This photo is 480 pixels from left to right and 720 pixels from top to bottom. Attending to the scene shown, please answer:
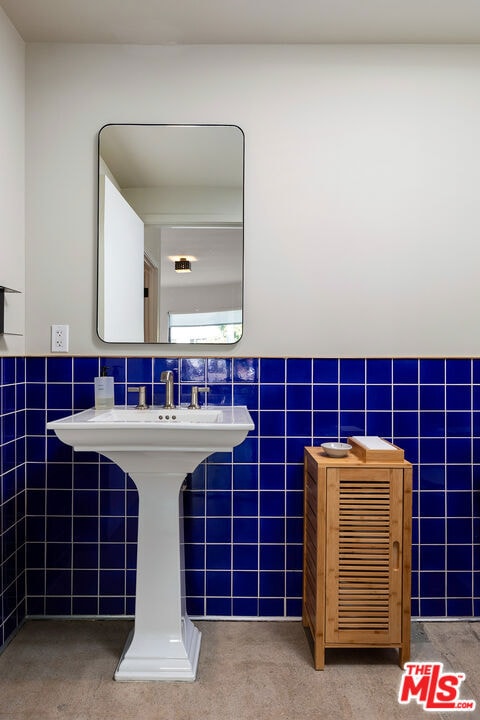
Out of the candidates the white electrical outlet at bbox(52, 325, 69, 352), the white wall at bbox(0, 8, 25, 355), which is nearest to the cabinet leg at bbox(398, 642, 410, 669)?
the white electrical outlet at bbox(52, 325, 69, 352)

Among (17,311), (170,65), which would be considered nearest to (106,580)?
(17,311)

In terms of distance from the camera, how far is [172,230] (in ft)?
6.66

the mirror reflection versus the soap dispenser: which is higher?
the mirror reflection

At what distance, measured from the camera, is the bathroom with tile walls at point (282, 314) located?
2006 millimetres

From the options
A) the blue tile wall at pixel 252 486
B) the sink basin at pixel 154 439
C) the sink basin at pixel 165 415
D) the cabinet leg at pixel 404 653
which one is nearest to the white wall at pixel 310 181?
the blue tile wall at pixel 252 486

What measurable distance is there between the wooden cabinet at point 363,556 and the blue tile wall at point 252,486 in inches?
13.7

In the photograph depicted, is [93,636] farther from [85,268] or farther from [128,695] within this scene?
[85,268]

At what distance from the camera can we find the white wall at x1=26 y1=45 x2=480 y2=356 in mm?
2004

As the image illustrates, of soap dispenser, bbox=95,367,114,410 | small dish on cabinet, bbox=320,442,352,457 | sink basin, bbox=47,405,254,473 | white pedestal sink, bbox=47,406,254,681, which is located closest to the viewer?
sink basin, bbox=47,405,254,473

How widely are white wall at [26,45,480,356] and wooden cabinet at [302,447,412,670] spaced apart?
1.91 feet

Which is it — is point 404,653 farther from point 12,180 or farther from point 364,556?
point 12,180

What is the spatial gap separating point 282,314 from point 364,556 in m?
1.00

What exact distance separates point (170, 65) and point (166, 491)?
5.80 ft

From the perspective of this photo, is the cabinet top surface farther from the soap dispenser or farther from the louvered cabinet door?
the soap dispenser
